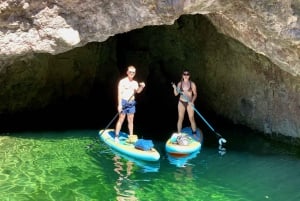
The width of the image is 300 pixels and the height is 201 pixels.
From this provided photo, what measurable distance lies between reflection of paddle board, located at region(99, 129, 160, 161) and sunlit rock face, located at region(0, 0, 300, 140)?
7.33ft

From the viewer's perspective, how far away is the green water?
309 inches

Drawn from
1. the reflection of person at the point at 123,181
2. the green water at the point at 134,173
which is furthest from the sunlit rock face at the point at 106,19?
the reflection of person at the point at 123,181

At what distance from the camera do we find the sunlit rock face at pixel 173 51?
9.09m

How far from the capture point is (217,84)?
45.1 ft

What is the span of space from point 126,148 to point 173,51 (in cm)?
613

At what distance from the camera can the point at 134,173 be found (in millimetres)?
8805

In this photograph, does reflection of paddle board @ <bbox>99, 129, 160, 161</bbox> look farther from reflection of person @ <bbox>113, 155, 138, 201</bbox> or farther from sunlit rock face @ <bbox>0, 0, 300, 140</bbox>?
sunlit rock face @ <bbox>0, 0, 300, 140</bbox>

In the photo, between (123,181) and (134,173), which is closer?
(123,181)

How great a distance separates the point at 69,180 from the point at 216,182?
274 centimetres

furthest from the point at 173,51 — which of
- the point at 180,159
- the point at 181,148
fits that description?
the point at 180,159

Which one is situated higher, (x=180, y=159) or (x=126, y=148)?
(x=126, y=148)

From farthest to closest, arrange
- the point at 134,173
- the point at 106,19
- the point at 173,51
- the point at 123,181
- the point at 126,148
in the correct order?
the point at 173,51, the point at 126,148, the point at 106,19, the point at 134,173, the point at 123,181

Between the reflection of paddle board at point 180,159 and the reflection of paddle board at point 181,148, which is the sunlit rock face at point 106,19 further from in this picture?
the reflection of paddle board at point 180,159

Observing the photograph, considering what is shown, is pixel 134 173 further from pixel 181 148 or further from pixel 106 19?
pixel 106 19
